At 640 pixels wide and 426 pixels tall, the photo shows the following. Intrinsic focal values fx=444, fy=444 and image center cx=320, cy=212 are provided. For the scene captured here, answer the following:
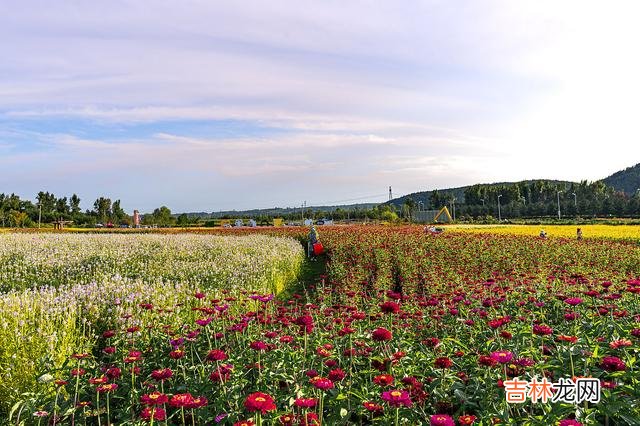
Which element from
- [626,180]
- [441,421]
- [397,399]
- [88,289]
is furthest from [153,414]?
[626,180]

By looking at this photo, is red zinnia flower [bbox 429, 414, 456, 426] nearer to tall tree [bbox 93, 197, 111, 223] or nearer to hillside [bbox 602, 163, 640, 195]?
tall tree [bbox 93, 197, 111, 223]

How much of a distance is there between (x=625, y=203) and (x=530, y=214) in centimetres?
2071

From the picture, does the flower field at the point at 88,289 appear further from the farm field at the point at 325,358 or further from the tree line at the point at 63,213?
the tree line at the point at 63,213

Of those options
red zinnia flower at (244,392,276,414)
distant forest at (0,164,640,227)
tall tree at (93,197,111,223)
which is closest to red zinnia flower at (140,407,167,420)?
red zinnia flower at (244,392,276,414)

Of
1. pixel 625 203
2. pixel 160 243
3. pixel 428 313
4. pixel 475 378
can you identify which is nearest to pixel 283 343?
pixel 475 378

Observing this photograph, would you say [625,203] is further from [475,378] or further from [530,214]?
[475,378]

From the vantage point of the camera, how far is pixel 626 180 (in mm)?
159125

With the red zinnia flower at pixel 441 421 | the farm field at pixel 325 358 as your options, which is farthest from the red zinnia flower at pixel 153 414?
A: the red zinnia flower at pixel 441 421

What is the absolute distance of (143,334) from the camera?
18.1 feet

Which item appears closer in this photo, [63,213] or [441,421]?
[441,421]

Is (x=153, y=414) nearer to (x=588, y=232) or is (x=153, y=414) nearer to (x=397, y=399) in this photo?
(x=397, y=399)

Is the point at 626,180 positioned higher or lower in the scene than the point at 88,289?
higher

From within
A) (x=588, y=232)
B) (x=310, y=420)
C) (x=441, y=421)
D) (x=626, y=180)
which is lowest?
(x=588, y=232)

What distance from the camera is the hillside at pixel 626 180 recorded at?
501ft
